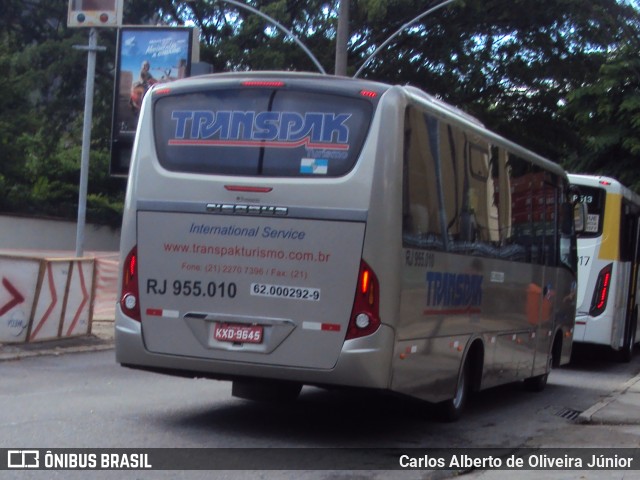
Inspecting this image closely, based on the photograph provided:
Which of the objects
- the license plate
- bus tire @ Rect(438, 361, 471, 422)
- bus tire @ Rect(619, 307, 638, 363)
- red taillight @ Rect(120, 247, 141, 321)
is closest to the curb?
bus tire @ Rect(438, 361, 471, 422)

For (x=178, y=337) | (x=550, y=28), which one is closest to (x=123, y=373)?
(x=178, y=337)

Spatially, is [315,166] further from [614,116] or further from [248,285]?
[614,116]

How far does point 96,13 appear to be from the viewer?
17.7 meters

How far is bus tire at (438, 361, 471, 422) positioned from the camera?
1084cm

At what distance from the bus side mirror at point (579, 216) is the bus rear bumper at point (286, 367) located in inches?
324

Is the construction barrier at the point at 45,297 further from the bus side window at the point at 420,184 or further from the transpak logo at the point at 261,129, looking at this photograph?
the bus side window at the point at 420,184

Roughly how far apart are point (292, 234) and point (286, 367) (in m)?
1.13

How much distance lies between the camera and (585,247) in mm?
18422

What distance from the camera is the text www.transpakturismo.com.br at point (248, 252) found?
8961mm

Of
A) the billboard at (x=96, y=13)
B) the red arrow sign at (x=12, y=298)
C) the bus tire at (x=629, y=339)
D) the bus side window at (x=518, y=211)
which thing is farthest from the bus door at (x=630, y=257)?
the red arrow sign at (x=12, y=298)

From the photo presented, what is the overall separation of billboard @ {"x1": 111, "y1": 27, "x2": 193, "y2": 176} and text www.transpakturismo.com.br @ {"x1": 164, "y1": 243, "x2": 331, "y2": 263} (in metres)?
11.0

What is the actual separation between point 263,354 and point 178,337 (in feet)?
2.68

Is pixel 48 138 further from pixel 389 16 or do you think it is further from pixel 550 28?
pixel 550 28

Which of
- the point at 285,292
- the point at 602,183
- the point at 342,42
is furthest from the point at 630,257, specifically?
the point at 285,292
